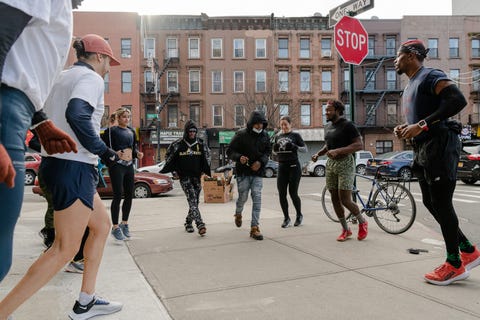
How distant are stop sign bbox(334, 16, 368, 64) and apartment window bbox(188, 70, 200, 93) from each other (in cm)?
3204

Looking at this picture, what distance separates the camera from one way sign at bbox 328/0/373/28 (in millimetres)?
6472

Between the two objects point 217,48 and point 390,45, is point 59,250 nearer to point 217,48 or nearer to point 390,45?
point 217,48

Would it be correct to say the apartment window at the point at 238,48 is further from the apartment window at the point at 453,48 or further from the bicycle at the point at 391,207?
the bicycle at the point at 391,207

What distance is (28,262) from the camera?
177 inches

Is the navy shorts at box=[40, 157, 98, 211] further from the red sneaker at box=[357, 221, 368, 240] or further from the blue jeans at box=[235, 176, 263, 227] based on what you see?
the red sneaker at box=[357, 221, 368, 240]

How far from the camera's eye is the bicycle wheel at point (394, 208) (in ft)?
18.9

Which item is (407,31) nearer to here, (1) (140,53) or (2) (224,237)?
(1) (140,53)

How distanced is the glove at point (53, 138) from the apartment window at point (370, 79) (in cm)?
3933

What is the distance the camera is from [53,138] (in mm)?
2002

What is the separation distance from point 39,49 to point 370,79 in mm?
39853

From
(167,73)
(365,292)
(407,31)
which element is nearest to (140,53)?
(167,73)

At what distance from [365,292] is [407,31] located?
40.3 m

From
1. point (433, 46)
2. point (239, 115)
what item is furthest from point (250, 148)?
point (433, 46)

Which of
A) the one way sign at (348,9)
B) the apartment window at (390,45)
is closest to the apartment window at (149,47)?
the apartment window at (390,45)
